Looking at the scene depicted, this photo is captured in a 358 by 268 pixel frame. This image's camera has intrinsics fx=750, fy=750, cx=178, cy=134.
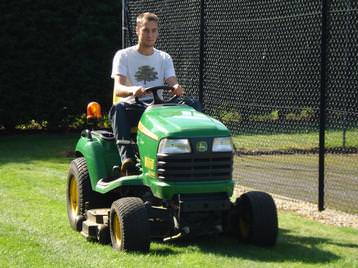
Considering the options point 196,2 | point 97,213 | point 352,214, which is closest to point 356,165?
point 196,2

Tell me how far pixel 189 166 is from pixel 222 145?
32 cm

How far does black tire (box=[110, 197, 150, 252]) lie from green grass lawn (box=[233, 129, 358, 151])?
7.14 metres

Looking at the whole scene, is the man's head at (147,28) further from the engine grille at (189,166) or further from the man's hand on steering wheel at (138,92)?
the engine grille at (189,166)

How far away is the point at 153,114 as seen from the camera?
6.09 metres

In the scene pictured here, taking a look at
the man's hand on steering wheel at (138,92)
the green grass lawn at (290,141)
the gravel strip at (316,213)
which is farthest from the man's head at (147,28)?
the green grass lawn at (290,141)

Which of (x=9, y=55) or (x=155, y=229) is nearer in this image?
(x=155, y=229)

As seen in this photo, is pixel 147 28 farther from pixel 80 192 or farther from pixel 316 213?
pixel 316 213

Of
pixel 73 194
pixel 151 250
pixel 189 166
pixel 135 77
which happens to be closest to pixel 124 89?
pixel 135 77

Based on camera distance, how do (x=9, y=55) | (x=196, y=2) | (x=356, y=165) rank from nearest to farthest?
1. (x=196, y=2)
2. (x=356, y=165)
3. (x=9, y=55)

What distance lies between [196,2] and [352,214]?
4.63 meters

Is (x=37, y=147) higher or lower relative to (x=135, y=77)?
lower

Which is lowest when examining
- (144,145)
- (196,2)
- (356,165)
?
(356,165)

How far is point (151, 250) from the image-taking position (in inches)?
231

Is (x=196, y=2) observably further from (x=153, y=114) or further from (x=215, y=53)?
(x=153, y=114)
